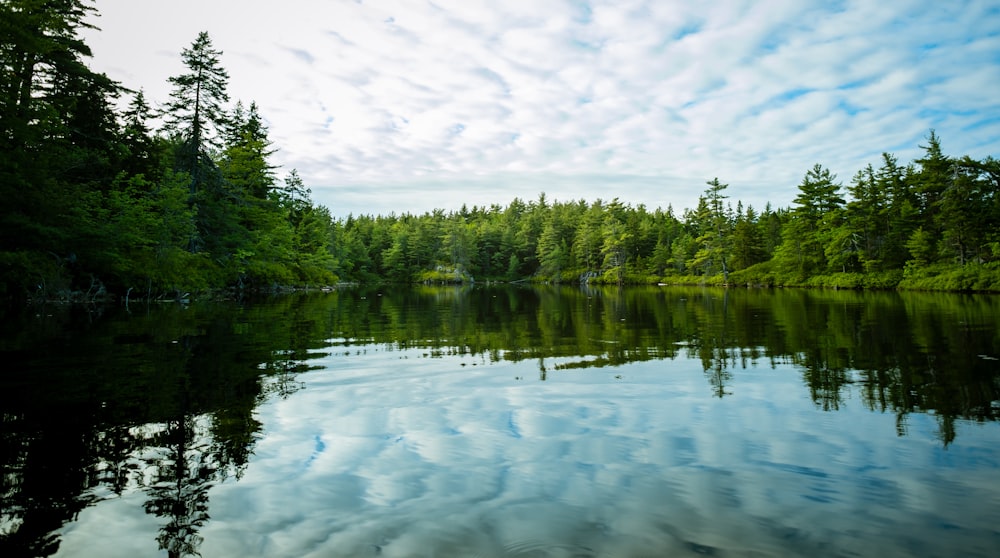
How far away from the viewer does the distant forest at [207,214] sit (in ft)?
69.0

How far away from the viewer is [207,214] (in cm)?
3575

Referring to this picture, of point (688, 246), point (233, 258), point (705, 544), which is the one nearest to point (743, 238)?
point (688, 246)

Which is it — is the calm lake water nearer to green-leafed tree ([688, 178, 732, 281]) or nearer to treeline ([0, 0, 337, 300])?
treeline ([0, 0, 337, 300])

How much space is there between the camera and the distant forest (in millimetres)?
21031

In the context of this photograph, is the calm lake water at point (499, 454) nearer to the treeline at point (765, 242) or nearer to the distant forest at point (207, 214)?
the distant forest at point (207, 214)

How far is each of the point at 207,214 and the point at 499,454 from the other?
121ft

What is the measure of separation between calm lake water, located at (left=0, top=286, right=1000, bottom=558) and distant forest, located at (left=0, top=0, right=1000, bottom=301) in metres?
15.2

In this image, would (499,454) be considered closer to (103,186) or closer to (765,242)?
(103,186)

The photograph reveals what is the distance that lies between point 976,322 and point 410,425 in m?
19.6

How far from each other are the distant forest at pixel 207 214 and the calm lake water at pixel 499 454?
49.8 ft

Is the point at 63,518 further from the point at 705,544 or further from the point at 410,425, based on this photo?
the point at 705,544

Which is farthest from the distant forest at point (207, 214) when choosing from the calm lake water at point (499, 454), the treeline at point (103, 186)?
the calm lake water at point (499, 454)

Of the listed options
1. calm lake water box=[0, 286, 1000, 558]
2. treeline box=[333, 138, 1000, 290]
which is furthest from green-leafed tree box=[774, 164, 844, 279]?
calm lake water box=[0, 286, 1000, 558]

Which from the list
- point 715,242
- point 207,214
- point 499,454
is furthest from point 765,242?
point 499,454
